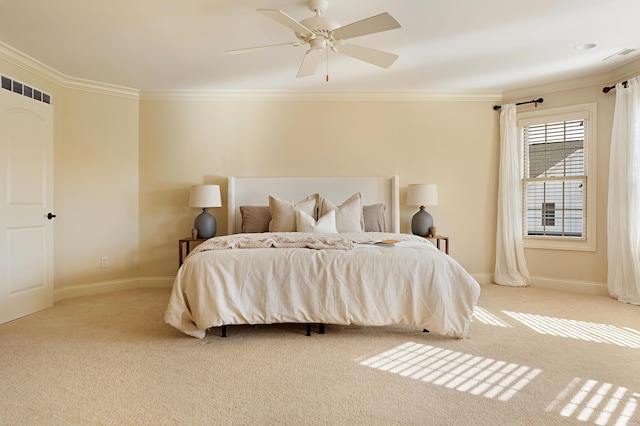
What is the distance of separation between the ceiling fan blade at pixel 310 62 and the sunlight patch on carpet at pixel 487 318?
8.20ft

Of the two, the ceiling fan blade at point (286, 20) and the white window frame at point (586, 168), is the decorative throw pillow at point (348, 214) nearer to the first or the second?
the ceiling fan blade at point (286, 20)

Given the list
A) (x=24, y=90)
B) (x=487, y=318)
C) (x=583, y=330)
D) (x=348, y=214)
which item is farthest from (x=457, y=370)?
(x=24, y=90)

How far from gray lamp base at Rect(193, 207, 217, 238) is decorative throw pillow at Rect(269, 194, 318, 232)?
0.80 meters

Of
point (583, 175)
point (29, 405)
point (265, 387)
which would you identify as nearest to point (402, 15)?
point (265, 387)

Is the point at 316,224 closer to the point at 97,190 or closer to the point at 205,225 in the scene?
the point at 205,225

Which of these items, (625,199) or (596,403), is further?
(625,199)

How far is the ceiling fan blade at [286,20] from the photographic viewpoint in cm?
219

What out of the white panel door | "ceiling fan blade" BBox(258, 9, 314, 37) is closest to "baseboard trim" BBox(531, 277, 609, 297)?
"ceiling fan blade" BBox(258, 9, 314, 37)

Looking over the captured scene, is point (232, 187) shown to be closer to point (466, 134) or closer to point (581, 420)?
point (466, 134)

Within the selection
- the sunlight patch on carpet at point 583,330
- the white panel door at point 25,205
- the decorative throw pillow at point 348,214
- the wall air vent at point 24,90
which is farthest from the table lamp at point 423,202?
the wall air vent at point 24,90

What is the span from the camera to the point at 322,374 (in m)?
2.10

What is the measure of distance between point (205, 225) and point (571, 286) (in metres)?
4.47

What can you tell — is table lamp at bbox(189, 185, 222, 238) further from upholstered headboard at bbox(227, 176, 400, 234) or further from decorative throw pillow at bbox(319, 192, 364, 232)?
decorative throw pillow at bbox(319, 192, 364, 232)

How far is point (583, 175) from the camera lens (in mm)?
4227
